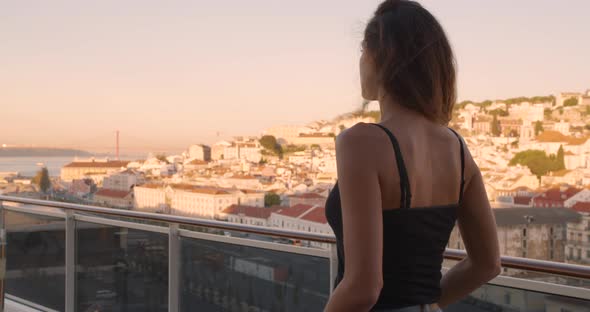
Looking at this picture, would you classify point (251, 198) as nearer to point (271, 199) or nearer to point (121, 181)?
point (271, 199)

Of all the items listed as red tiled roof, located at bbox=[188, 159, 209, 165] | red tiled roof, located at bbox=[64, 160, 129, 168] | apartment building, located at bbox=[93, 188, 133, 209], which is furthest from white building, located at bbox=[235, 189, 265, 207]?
red tiled roof, located at bbox=[188, 159, 209, 165]

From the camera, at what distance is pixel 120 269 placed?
11.6ft

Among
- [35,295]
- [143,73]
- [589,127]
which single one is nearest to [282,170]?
[143,73]

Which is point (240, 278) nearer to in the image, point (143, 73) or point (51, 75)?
point (51, 75)

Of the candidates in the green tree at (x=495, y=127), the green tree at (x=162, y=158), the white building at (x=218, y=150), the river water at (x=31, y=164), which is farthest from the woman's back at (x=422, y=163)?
the green tree at (x=495, y=127)

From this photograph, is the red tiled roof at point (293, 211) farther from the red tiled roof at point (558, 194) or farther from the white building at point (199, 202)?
the red tiled roof at point (558, 194)

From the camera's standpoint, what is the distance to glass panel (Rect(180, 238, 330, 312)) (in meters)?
2.49

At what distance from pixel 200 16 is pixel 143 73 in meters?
18.5

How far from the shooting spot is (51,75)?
199 ft

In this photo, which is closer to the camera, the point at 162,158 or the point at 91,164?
the point at 91,164

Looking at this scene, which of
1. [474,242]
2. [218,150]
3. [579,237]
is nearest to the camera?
[474,242]

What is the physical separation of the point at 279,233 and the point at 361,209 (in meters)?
1.79

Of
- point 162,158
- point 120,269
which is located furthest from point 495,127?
point 120,269

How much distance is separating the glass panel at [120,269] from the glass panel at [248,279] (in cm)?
20
